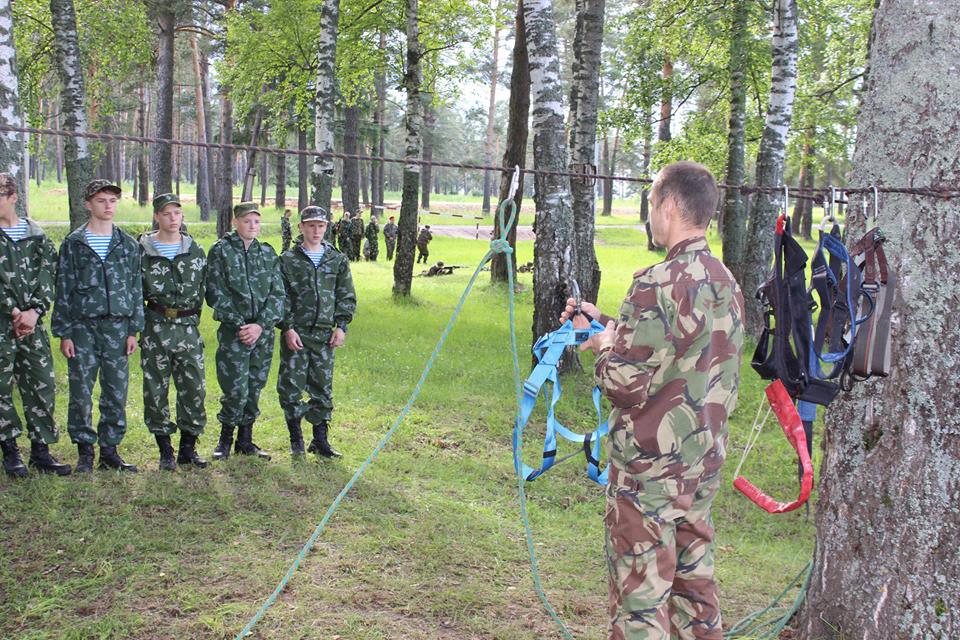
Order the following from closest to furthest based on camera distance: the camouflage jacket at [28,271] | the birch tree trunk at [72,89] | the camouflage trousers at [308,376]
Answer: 1. the camouflage jacket at [28,271]
2. the camouflage trousers at [308,376]
3. the birch tree trunk at [72,89]

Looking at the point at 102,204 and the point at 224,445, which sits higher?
the point at 102,204

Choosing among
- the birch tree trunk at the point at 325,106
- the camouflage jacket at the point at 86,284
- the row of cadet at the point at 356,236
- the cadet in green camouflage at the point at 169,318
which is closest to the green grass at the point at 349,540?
the cadet in green camouflage at the point at 169,318

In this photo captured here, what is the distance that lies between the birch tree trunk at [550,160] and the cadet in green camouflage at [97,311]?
4392 mm

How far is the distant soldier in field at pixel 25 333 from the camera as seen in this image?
206 inches

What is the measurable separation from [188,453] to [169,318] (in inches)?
42.6

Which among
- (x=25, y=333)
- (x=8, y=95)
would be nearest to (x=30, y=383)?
(x=25, y=333)

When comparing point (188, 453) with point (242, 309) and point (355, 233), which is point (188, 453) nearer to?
point (242, 309)

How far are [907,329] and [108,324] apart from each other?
16.0ft

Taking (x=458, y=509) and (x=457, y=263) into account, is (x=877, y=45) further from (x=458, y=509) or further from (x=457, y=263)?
(x=457, y=263)

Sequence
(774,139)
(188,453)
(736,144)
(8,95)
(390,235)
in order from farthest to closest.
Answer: (390,235) → (736,144) → (774,139) → (8,95) → (188,453)

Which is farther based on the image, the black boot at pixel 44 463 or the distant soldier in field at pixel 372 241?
the distant soldier in field at pixel 372 241

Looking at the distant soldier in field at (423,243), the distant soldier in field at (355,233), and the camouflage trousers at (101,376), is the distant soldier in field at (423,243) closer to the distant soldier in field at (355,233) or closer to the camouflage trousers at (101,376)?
the distant soldier in field at (355,233)

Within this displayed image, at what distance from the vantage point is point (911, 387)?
340cm

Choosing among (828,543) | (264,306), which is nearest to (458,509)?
(264,306)
